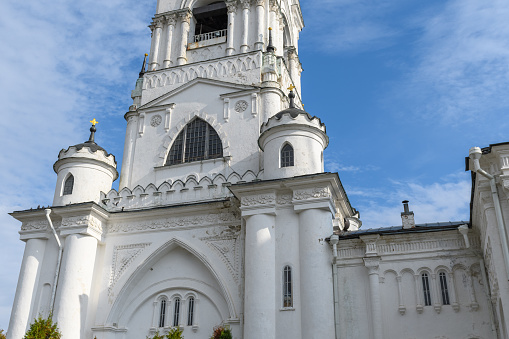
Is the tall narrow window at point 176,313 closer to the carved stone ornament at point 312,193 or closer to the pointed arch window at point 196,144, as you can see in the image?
the carved stone ornament at point 312,193

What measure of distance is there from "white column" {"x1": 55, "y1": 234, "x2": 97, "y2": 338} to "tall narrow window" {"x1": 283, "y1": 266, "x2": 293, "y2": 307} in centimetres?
724

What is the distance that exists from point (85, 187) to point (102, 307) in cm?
481

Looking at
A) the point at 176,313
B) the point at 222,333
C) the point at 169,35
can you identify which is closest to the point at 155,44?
the point at 169,35

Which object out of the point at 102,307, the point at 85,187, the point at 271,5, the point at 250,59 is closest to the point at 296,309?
the point at 102,307

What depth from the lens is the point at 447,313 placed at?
16.0 meters

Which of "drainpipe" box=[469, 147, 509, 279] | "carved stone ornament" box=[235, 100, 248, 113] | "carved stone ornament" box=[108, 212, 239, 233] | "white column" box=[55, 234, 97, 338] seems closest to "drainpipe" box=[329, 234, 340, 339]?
"carved stone ornament" box=[108, 212, 239, 233]

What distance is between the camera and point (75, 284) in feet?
62.2

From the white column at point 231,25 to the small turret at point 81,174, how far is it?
7892mm

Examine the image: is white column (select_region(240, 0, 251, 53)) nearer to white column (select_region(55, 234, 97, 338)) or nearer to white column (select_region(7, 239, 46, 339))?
white column (select_region(55, 234, 97, 338))

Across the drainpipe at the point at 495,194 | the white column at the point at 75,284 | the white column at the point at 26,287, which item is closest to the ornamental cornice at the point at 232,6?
the white column at the point at 75,284

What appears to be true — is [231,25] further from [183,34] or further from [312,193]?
[312,193]

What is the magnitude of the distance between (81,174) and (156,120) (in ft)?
15.0

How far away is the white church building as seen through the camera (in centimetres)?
1617

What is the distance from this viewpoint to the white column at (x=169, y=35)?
1040 inches
